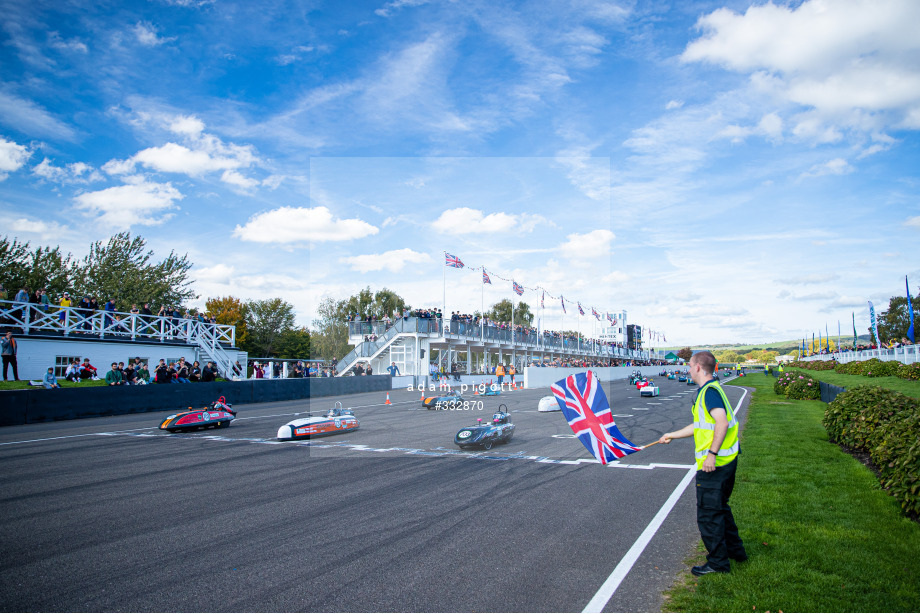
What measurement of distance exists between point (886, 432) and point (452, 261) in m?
32.4

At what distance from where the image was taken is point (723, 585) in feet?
15.8

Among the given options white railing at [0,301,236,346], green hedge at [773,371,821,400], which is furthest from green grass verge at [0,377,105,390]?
green hedge at [773,371,821,400]

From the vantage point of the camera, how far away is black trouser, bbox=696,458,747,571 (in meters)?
5.03

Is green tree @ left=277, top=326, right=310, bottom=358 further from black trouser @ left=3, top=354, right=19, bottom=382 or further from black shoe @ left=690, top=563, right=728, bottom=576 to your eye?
black shoe @ left=690, top=563, right=728, bottom=576

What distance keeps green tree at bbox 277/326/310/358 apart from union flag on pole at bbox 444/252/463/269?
Answer: 40.7 meters

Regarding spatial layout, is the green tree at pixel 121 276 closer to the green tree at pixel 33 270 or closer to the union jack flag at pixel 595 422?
the green tree at pixel 33 270

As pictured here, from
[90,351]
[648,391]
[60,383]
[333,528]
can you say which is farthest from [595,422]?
[90,351]

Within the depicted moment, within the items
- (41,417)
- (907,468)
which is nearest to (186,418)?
(41,417)

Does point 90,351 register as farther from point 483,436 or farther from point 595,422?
point 595,422

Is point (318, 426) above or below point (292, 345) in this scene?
below

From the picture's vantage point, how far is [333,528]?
6711 mm

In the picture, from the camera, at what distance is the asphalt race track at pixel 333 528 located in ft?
15.8

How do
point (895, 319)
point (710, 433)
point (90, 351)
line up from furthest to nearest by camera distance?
point (895, 319)
point (90, 351)
point (710, 433)

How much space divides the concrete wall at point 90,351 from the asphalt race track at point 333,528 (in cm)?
1276
